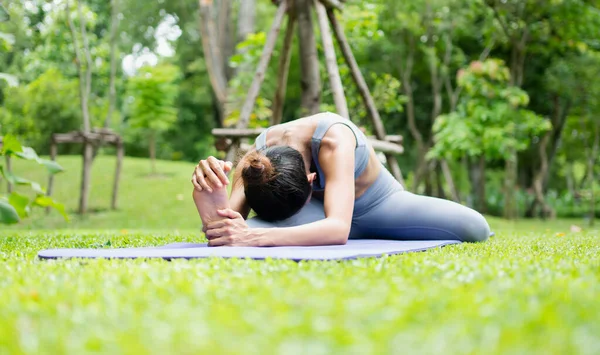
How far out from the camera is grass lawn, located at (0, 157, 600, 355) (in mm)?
1182

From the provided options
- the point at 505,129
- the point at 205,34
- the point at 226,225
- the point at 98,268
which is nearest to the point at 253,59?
the point at 205,34

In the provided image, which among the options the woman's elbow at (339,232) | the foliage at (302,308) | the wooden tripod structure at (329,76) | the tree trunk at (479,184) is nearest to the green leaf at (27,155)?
the foliage at (302,308)

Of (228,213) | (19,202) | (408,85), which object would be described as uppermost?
(228,213)

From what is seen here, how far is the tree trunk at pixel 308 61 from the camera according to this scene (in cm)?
668

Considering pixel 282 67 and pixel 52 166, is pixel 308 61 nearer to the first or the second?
pixel 282 67

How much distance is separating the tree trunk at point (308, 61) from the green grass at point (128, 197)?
9.52ft

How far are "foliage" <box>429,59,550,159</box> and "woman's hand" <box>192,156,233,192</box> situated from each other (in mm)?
8249

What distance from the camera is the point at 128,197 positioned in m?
12.1

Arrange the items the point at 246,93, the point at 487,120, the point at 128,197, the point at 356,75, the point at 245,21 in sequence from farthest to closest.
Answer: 1. the point at 245,21
2. the point at 128,197
3. the point at 487,120
4. the point at 246,93
5. the point at 356,75

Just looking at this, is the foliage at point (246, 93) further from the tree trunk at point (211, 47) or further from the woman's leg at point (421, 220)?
the woman's leg at point (421, 220)

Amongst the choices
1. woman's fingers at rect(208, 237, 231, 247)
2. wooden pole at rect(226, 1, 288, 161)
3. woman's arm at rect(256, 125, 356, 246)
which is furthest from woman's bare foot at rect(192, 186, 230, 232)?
wooden pole at rect(226, 1, 288, 161)

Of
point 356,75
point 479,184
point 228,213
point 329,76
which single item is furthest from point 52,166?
point 479,184

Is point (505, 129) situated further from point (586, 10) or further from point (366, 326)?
point (366, 326)

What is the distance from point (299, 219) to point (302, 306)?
6.64ft
